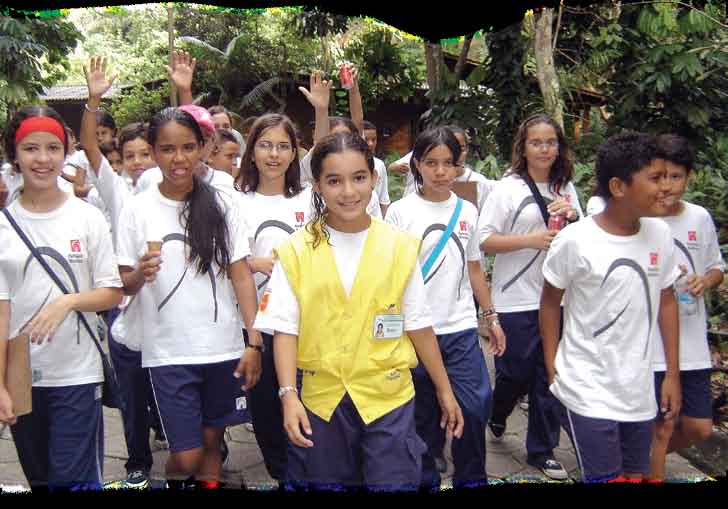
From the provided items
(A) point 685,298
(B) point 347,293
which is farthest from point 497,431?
(B) point 347,293

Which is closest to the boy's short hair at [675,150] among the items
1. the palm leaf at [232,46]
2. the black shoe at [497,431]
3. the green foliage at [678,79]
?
the black shoe at [497,431]

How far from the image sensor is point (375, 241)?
2.64m

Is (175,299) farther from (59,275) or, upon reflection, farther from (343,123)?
(343,123)

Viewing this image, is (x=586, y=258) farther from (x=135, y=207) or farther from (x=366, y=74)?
(x=366, y=74)

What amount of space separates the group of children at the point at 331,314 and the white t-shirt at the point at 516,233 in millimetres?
298

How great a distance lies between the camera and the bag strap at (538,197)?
3918 mm

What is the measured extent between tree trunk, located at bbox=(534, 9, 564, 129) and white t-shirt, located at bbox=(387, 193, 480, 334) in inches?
156

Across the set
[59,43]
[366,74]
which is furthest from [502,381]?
[366,74]

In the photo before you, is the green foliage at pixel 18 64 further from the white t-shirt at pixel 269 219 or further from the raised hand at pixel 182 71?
the white t-shirt at pixel 269 219

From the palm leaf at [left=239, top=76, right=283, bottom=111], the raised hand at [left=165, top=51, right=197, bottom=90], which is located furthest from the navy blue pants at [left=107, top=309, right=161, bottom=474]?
the palm leaf at [left=239, top=76, right=283, bottom=111]

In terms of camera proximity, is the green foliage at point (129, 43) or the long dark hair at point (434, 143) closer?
the long dark hair at point (434, 143)

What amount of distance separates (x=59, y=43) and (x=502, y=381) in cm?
808

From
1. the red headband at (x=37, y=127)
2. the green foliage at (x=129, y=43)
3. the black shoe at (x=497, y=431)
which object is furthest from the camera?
the green foliage at (x=129, y=43)

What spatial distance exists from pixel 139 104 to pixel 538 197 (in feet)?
49.5
